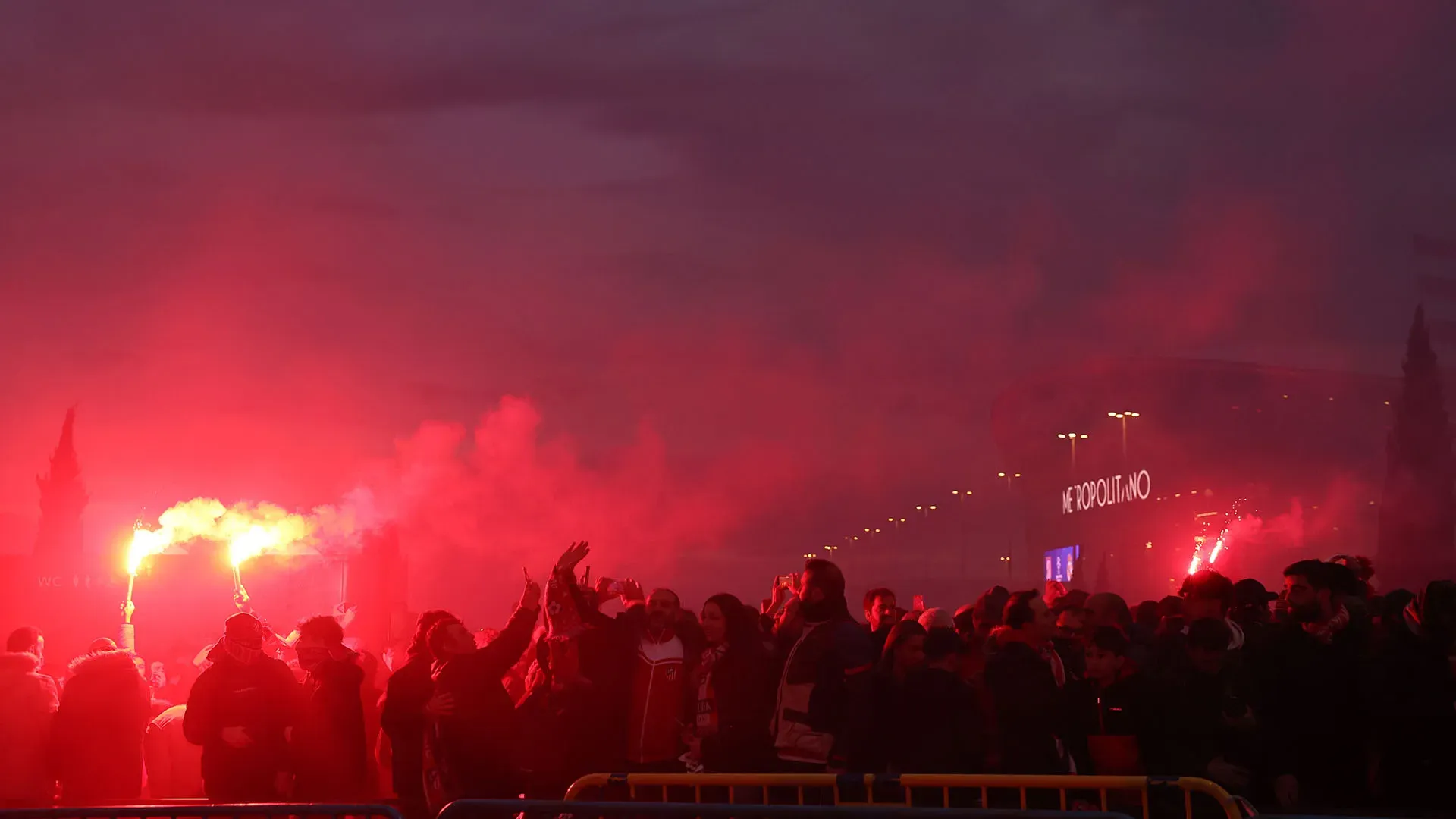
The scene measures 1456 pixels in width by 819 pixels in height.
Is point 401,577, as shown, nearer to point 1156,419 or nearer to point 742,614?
point 742,614

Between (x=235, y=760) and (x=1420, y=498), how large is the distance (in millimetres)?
66422

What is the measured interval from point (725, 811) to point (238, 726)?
453 centimetres

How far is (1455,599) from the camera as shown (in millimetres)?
7730

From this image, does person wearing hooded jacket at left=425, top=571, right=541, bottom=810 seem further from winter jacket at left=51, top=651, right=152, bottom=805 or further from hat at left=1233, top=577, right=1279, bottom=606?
hat at left=1233, top=577, right=1279, bottom=606

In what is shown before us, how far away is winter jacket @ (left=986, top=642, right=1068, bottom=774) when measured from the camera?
6.95 meters

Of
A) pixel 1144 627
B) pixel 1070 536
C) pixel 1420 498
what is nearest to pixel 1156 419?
pixel 1070 536

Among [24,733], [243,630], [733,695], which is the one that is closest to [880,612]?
[733,695]

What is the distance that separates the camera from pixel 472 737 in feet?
26.8

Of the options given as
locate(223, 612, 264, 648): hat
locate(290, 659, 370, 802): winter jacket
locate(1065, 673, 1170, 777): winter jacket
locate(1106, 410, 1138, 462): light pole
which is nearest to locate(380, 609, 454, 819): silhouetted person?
locate(290, 659, 370, 802): winter jacket

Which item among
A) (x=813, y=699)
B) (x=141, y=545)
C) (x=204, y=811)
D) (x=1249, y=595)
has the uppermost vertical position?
(x=141, y=545)

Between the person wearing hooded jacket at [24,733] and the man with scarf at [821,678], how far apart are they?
5513 mm

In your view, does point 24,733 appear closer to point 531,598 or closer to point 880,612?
point 531,598

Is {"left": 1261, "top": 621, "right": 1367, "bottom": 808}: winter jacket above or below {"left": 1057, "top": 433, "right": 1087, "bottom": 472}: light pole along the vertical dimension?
below

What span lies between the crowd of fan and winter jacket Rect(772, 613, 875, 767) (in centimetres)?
2
